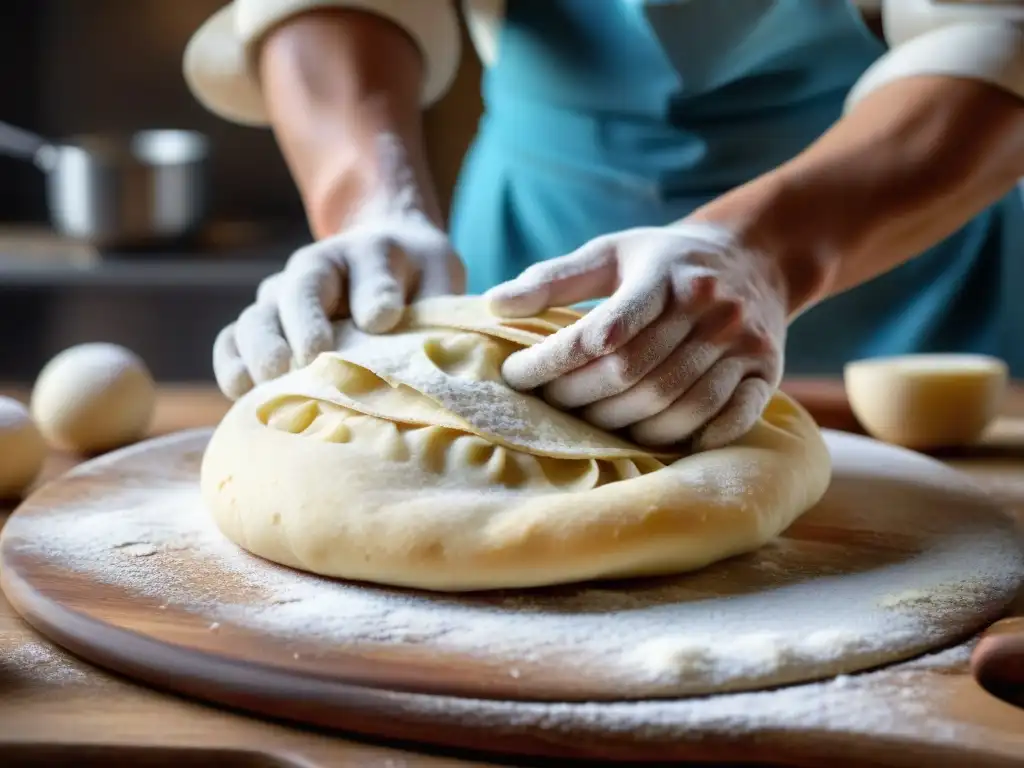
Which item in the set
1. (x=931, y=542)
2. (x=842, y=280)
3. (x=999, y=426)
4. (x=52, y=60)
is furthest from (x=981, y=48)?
(x=52, y=60)

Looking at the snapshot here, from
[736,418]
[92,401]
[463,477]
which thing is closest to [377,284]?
[463,477]

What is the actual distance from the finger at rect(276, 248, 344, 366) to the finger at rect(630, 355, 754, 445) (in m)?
0.34

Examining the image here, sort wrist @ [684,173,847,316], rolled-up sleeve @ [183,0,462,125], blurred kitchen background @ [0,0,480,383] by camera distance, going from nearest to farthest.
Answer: wrist @ [684,173,847,316]
rolled-up sleeve @ [183,0,462,125]
blurred kitchen background @ [0,0,480,383]

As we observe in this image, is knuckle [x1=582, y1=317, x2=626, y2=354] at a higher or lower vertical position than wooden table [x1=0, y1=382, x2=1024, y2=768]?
higher

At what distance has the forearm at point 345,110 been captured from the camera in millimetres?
1628

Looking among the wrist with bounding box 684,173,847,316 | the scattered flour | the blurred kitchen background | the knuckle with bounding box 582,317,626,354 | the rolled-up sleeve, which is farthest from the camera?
the blurred kitchen background

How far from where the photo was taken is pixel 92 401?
5.16ft

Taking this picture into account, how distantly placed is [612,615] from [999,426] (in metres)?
1.03

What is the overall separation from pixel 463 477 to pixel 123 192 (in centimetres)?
209

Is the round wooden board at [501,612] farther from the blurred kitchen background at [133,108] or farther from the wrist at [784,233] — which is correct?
the blurred kitchen background at [133,108]

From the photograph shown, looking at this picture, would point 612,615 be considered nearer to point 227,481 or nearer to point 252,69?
point 227,481

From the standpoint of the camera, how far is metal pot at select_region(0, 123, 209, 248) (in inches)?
113

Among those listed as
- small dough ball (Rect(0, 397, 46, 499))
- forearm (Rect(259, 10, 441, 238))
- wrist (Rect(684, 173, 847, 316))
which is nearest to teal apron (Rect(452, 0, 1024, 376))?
forearm (Rect(259, 10, 441, 238))

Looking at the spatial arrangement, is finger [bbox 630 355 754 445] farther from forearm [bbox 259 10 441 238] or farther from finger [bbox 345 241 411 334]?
forearm [bbox 259 10 441 238]
